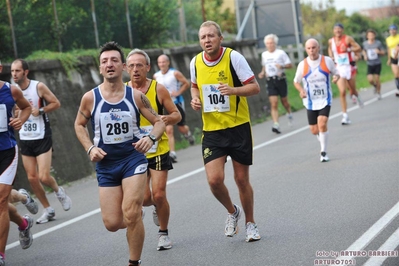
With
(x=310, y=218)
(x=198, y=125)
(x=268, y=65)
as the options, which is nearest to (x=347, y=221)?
(x=310, y=218)

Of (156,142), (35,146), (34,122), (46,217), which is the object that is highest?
(34,122)

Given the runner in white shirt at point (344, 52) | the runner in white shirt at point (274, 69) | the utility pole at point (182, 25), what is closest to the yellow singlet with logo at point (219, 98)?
the runner in white shirt at point (274, 69)

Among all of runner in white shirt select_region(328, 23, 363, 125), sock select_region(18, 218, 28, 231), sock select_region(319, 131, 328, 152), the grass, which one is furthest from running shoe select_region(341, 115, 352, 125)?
sock select_region(18, 218, 28, 231)

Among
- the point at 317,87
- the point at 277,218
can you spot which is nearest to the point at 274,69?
the point at 317,87

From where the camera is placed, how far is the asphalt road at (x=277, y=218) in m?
7.80

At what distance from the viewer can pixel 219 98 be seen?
8.50 metres

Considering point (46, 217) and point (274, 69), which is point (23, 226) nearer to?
point (46, 217)

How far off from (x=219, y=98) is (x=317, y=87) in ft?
18.4

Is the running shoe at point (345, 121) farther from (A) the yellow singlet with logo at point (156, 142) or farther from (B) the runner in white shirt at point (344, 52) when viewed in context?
(A) the yellow singlet with logo at point (156, 142)

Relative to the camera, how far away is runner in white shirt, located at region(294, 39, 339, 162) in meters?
13.7

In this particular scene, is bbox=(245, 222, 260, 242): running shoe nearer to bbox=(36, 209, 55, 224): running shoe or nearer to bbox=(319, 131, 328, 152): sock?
bbox=(36, 209, 55, 224): running shoe

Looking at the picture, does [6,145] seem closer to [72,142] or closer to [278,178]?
[278,178]

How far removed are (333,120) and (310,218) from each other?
10.6 metres

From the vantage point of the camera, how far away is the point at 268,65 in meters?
19.2
